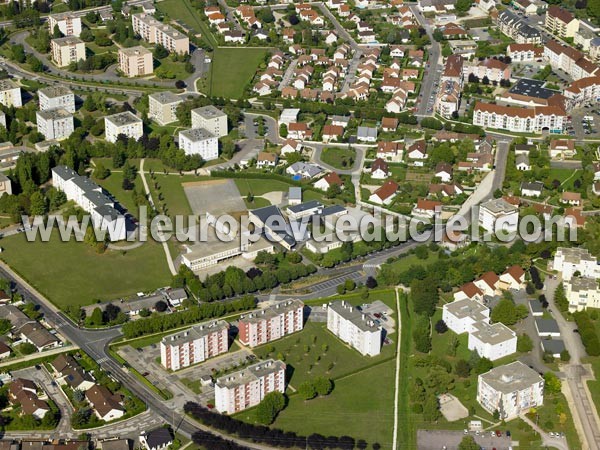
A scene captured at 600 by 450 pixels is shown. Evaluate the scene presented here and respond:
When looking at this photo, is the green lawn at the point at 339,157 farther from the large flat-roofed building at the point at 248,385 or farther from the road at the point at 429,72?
the large flat-roofed building at the point at 248,385

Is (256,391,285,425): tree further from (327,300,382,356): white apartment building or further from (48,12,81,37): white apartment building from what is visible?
(48,12,81,37): white apartment building

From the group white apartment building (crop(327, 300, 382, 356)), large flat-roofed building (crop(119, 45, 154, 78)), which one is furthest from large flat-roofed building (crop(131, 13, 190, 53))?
white apartment building (crop(327, 300, 382, 356))

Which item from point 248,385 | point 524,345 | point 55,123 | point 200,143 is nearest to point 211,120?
point 200,143

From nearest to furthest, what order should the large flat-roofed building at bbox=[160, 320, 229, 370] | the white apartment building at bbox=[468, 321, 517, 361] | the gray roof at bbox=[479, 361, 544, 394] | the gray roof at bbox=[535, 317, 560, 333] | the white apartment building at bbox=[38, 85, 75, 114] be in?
the gray roof at bbox=[479, 361, 544, 394], the large flat-roofed building at bbox=[160, 320, 229, 370], the white apartment building at bbox=[468, 321, 517, 361], the gray roof at bbox=[535, 317, 560, 333], the white apartment building at bbox=[38, 85, 75, 114]

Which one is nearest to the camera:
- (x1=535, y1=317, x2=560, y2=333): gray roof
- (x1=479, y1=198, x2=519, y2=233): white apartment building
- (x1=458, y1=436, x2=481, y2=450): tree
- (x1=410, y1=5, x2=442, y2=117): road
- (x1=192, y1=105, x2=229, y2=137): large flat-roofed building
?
(x1=458, y1=436, x2=481, y2=450): tree

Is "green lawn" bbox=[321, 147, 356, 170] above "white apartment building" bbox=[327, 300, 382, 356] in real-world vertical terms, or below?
above

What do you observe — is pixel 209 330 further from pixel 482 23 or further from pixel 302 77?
pixel 482 23

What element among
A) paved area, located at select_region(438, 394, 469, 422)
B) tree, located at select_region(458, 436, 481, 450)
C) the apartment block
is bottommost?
paved area, located at select_region(438, 394, 469, 422)
